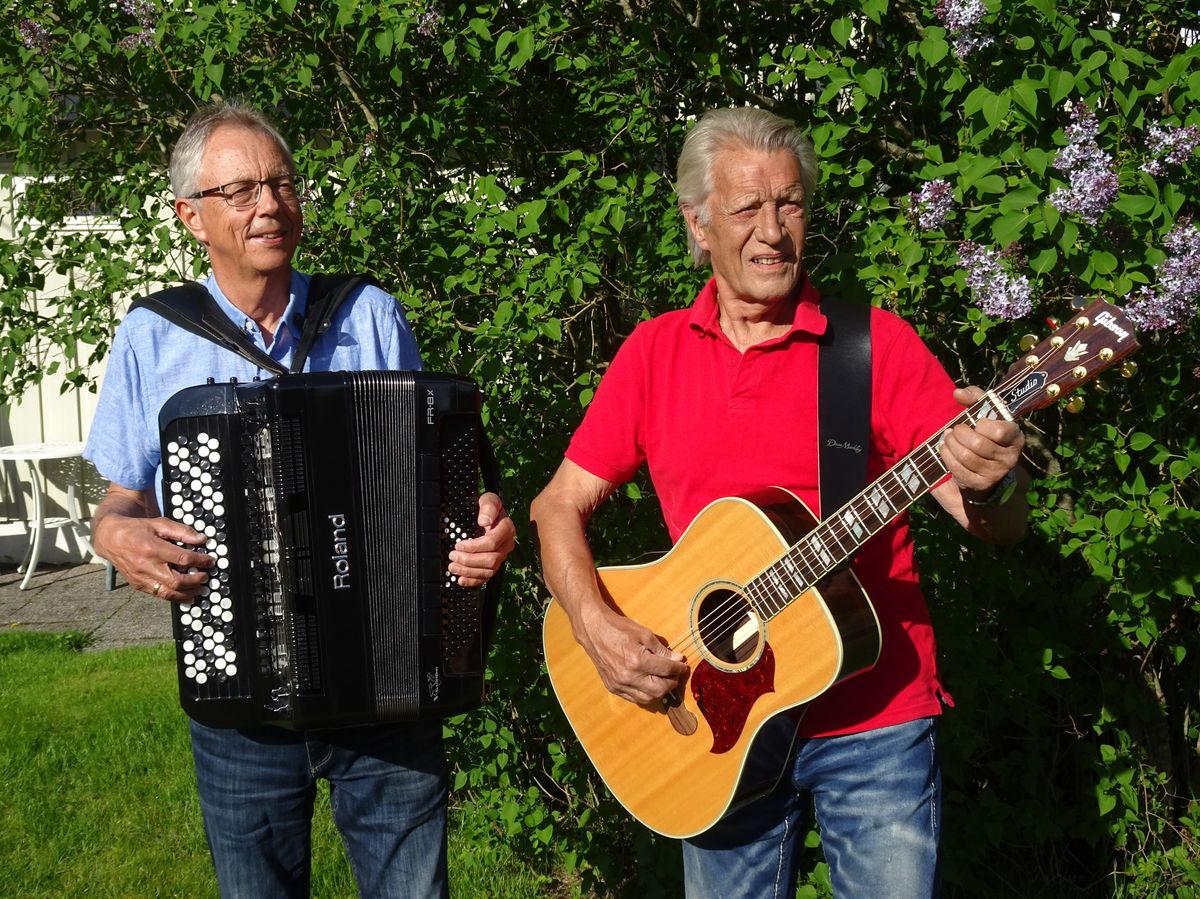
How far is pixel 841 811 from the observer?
227cm

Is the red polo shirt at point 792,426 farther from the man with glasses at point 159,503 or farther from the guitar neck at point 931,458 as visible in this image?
the man with glasses at point 159,503

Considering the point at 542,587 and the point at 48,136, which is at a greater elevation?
the point at 48,136

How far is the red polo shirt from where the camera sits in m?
2.25

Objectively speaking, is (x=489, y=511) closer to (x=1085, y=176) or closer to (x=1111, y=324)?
(x=1111, y=324)

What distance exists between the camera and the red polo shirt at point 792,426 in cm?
225

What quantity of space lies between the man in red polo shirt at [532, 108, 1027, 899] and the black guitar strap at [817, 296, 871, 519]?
24 millimetres

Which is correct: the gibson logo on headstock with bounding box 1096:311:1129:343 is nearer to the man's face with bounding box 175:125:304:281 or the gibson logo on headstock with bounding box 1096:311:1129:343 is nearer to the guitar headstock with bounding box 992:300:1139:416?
the guitar headstock with bounding box 992:300:1139:416

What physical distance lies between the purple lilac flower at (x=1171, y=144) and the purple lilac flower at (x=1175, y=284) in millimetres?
134

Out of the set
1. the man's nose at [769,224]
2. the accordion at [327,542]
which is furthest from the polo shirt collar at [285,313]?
the man's nose at [769,224]

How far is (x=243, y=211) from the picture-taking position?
2.45m

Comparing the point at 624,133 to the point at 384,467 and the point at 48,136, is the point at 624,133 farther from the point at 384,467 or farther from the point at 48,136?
the point at 48,136

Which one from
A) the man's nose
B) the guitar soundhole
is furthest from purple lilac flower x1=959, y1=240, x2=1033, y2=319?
the guitar soundhole

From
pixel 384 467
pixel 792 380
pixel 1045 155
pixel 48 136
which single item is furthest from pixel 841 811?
pixel 48 136

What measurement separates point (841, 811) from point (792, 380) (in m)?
0.76
